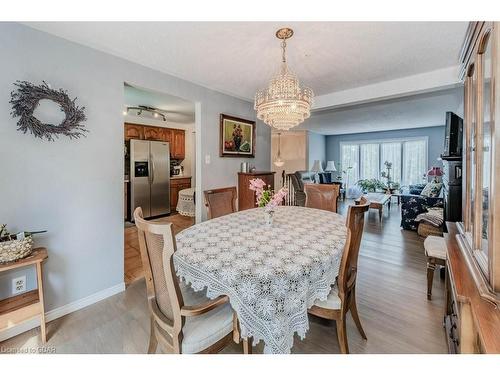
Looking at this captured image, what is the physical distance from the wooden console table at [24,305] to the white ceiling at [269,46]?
5.67ft

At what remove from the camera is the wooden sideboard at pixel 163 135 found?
16.5 ft

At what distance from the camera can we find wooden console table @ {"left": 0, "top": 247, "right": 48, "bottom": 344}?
5.06ft

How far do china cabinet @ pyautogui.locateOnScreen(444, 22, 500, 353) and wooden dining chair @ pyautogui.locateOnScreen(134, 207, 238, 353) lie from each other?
101cm

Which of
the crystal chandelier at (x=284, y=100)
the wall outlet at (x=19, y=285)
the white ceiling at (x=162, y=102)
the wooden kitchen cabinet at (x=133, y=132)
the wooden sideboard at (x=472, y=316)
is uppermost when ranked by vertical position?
the white ceiling at (x=162, y=102)

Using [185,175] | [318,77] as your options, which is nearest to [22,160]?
[318,77]

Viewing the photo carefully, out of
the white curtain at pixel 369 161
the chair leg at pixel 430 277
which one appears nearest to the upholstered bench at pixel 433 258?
the chair leg at pixel 430 277

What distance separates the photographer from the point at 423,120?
6.23 meters

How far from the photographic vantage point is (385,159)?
818cm

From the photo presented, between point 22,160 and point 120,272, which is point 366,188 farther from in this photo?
point 22,160

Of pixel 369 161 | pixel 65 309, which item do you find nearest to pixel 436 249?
pixel 65 309

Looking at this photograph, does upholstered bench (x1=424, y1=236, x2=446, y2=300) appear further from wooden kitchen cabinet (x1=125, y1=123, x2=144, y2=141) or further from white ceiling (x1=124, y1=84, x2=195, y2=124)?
wooden kitchen cabinet (x1=125, y1=123, x2=144, y2=141)

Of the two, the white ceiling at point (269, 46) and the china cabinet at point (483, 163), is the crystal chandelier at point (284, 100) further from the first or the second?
the china cabinet at point (483, 163)

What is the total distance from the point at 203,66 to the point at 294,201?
376cm

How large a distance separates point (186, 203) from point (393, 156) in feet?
23.0
